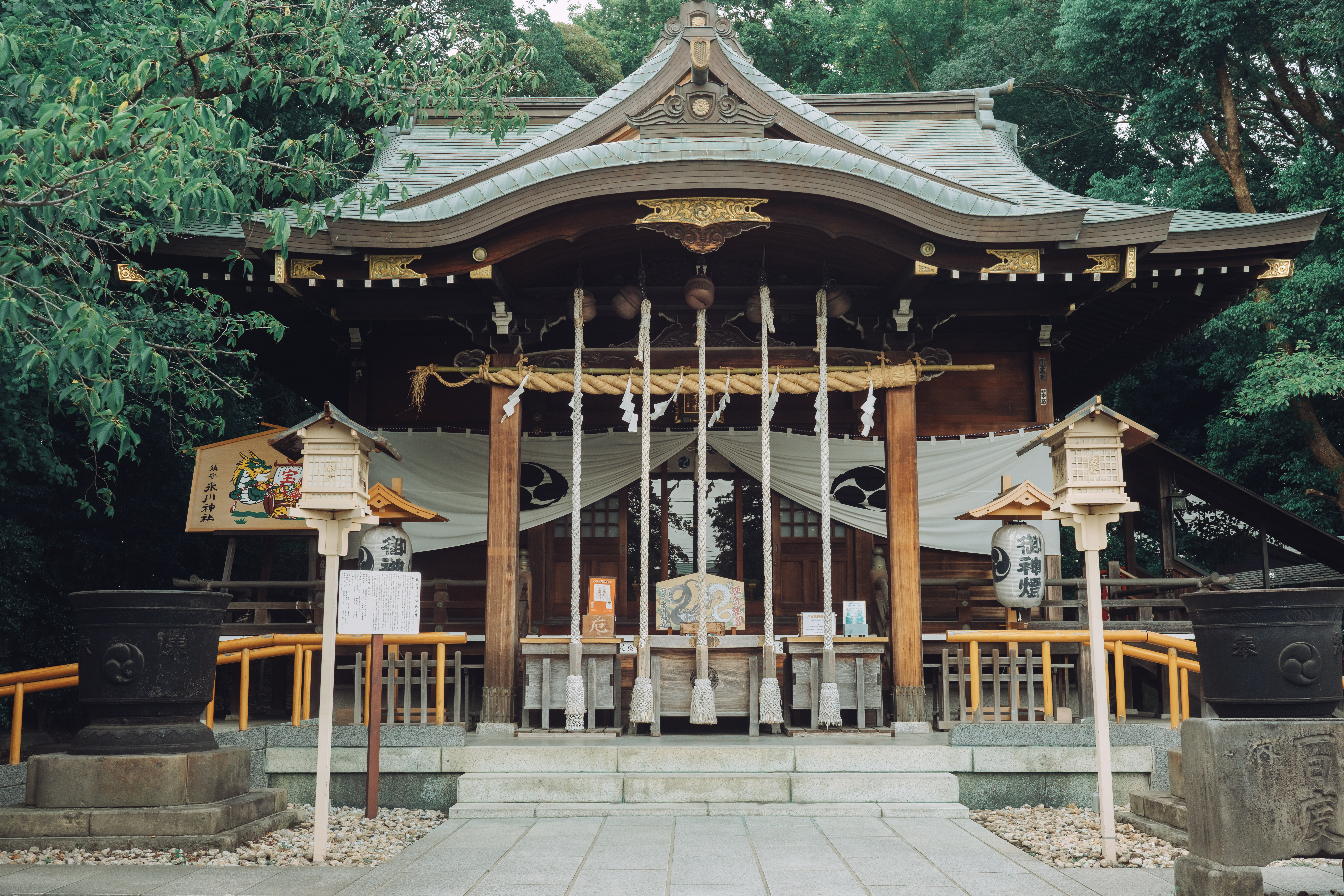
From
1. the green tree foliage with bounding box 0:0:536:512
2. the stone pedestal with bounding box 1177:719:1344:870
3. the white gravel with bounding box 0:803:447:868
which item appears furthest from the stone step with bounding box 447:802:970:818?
the green tree foliage with bounding box 0:0:536:512

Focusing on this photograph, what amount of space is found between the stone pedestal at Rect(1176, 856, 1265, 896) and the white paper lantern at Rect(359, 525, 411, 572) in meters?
6.23

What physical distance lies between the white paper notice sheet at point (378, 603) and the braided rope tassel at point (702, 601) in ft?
7.32

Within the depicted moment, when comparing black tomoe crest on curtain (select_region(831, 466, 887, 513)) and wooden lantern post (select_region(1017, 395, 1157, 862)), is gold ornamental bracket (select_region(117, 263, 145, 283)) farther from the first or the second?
wooden lantern post (select_region(1017, 395, 1157, 862))

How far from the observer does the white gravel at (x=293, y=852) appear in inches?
209

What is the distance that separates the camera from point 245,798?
5973mm

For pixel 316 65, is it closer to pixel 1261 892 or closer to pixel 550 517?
pixel 550 517

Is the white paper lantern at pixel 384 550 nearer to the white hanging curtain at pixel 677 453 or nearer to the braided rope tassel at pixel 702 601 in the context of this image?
the white hanging curtain at pixel 677 453

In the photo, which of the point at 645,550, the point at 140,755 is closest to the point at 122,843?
the point at 140,755

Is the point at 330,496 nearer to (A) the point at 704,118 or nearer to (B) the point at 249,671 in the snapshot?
(B) the point at 249,671

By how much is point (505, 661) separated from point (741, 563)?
3.35m

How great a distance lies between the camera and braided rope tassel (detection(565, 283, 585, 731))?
743cm

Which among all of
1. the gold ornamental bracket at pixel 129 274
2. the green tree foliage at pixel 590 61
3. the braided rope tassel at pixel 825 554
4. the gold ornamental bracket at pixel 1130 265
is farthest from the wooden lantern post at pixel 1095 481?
the green tree foliage at pixel 590 61

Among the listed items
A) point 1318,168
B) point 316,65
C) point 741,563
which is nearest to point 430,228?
point 316,65

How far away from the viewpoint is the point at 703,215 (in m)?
7.62
